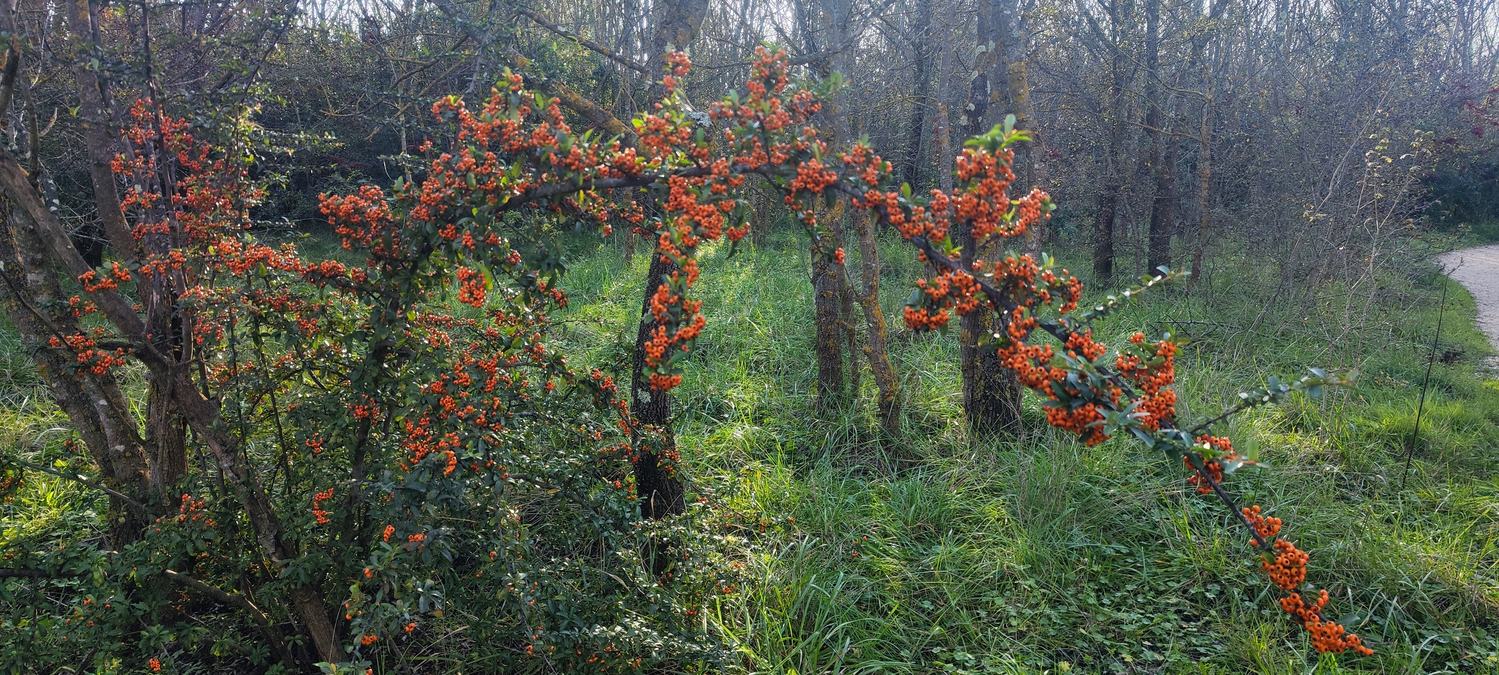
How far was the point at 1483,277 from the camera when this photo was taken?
32.4ft

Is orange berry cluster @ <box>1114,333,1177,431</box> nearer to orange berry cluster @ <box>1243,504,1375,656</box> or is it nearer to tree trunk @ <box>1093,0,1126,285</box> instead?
orange berry cluster @ <box>1243,504,1375,656</box>

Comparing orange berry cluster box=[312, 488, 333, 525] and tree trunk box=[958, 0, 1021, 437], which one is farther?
tree trunk box=[958, 0, 1021, 437]

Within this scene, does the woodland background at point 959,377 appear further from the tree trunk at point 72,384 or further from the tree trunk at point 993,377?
the tree trunk at point 72,384

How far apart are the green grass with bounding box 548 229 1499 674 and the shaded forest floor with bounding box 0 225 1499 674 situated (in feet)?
0.04

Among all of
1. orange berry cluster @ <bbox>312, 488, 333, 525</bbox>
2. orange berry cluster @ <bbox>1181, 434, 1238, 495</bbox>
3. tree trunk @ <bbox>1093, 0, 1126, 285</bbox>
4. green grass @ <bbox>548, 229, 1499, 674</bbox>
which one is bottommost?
green grass @ <bbox>548, 229, 1499, 674</bbox>

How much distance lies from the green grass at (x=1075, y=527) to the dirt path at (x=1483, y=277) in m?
2.43

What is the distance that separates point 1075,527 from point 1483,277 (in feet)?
32.3

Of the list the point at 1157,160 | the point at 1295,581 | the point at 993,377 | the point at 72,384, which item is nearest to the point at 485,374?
the point at 72,384

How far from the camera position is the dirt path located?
7.38 m

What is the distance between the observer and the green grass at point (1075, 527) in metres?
2.98

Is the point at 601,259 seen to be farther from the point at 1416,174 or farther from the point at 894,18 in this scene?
the point at 1416,174

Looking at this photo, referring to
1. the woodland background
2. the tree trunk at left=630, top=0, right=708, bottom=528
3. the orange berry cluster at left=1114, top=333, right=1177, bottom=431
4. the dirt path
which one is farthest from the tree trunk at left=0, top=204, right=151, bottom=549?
the dirt path

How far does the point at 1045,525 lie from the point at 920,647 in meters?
0.93

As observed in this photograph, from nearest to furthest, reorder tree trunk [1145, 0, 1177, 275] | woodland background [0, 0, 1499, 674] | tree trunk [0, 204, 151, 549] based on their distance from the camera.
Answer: tree trunk [0, 204, 151, 549]
woodland background [0, 0, 1499, 674]
tree trunk [1145, 0, 1177, 275]
